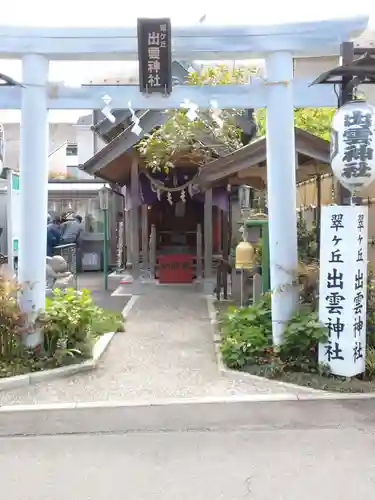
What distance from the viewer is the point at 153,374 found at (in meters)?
7.35

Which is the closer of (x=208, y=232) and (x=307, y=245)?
(x=307, y=245)

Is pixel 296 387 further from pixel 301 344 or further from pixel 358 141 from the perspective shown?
pixel 358 141

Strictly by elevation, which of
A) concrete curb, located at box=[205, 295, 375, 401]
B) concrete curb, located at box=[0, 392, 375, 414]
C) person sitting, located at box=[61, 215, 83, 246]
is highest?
person sitting, located at box=[61, 215, 83, 246]

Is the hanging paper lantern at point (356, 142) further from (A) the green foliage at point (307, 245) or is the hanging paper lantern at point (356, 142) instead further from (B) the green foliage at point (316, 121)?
(B) the green foliage at point (316, 121)

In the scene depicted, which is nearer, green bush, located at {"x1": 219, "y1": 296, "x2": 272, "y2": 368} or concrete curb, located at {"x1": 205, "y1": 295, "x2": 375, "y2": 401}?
concrete curb, located at {"x1": 205, "y1": 295, "x2": 375, "y2": 401}

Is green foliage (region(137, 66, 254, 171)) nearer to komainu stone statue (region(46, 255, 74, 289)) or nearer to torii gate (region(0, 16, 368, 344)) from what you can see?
komainu stone statue (region(46, 255, 74, 289))

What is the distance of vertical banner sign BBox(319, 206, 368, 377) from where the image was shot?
652cm

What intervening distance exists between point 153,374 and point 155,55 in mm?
4299

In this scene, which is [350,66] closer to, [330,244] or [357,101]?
[357,101]

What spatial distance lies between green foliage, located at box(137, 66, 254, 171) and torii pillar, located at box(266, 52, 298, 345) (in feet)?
17.8

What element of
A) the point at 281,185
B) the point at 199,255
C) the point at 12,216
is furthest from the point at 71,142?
the point at 281,185

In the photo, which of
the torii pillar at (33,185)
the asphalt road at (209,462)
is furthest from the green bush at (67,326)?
the asphalt road at (209,462)

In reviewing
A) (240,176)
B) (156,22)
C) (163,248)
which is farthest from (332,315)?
(163,248)

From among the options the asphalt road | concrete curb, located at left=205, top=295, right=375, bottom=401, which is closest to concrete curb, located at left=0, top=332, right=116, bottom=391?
the asphalt road
